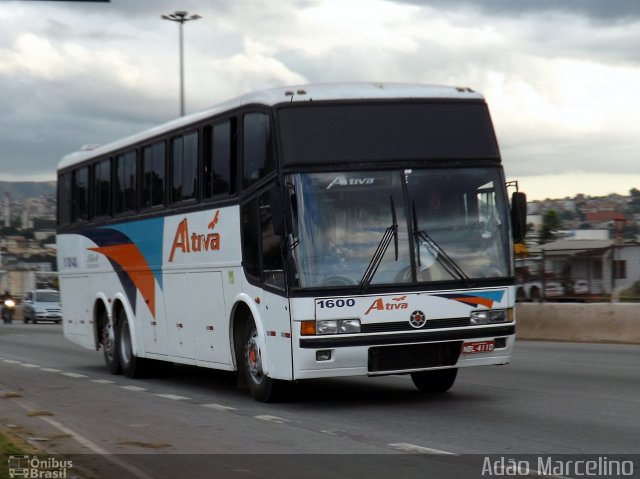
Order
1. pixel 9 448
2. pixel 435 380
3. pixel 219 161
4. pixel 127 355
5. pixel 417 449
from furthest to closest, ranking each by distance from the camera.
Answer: pixel 127 355
pixel 219 161
pixel 435 380
pixel 417 449
pixel 9 448

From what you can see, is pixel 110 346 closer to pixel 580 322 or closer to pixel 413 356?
pixel 413 356

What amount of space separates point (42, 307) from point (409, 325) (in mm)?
46816

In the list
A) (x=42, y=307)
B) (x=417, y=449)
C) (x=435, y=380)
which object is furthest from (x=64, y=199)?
(x=42, y=307)

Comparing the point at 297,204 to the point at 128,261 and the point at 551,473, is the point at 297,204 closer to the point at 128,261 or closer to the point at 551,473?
the point at 551,473

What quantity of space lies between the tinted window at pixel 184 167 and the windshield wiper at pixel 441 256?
12.7 ft

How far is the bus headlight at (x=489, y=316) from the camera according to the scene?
41.1 ft

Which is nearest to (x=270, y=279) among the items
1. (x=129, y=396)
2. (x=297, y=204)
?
(x=297, y=204)

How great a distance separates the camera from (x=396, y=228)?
12.3 metres

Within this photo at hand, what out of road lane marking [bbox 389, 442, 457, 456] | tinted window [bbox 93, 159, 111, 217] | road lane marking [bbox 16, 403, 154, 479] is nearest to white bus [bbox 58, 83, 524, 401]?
road lane marking [bbox 16, 403, 154, 479]

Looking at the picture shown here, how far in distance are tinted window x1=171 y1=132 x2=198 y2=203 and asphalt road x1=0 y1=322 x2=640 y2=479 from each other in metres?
2.52

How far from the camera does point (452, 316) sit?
1241cm

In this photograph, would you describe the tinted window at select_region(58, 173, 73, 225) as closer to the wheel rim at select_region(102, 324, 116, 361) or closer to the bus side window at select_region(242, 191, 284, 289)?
the wheel rim at select_region(102, 324, 116, 361)

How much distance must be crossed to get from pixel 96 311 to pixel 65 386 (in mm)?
3493

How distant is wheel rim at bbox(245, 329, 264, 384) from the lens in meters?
13.3
